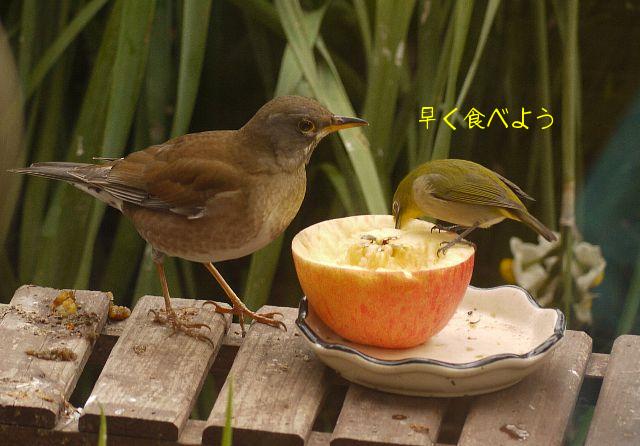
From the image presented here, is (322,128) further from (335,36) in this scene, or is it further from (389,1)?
(335,36)

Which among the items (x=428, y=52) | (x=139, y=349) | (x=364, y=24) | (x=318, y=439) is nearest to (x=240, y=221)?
(x=139, y=349)

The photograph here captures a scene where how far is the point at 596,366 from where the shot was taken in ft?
8.87

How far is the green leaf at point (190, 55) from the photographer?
3346 millimetres

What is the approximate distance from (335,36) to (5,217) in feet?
3.83

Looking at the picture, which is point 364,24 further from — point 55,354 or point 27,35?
point 55,354

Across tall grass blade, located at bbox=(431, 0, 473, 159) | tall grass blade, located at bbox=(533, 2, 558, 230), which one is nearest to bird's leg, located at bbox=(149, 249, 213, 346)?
tall grass blade, located at bbox=(431, 0, 473, 159)

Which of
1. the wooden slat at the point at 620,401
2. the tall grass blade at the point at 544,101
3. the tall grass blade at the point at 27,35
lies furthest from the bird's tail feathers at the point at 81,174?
the tall grass blade at the point at 544,101

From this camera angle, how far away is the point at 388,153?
11.6 feet

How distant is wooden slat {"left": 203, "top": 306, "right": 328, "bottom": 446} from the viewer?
2312 millimetres

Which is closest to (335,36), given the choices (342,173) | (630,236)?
(342,173)

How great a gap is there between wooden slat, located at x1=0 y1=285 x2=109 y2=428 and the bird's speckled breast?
269 mm

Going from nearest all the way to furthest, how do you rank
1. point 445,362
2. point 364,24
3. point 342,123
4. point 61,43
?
point 445,362
point 342,123
point 364,24
point 61,43

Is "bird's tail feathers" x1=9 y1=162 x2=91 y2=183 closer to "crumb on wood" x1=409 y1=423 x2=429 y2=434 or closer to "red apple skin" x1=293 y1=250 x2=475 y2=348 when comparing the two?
"red apple skin" x1=293 y1=250 x2=475 y2=348

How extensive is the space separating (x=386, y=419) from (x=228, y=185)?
659 millimetres
